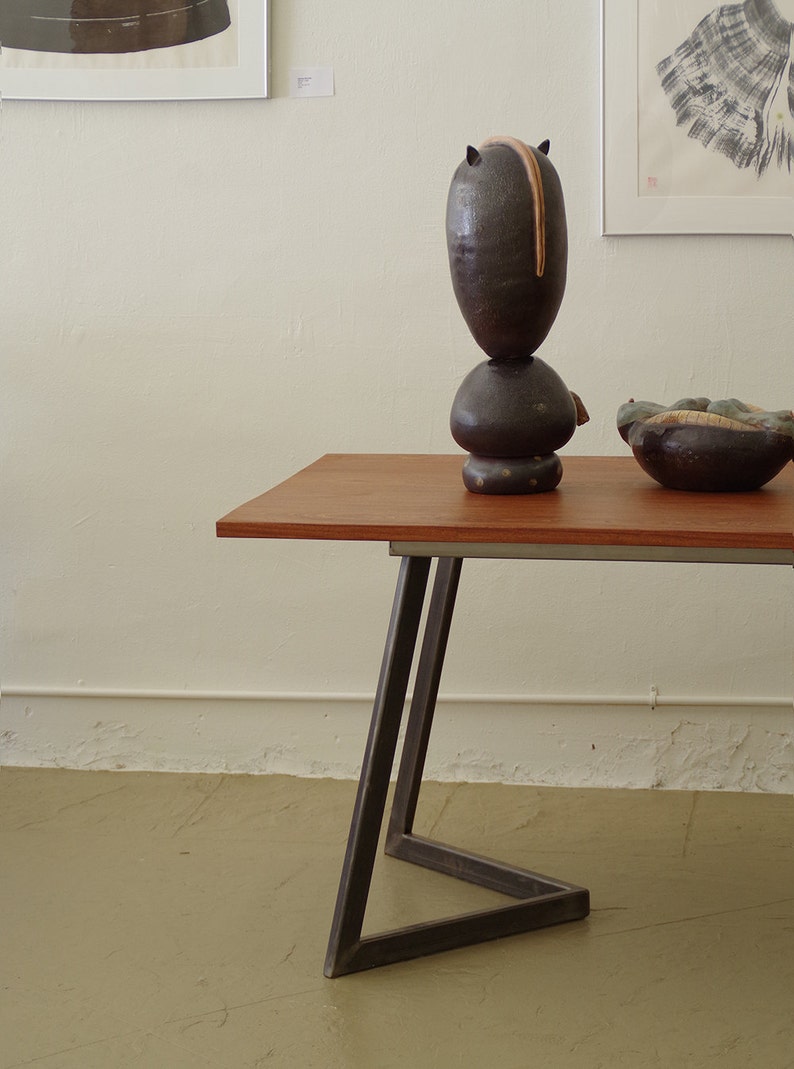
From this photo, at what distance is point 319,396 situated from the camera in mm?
2434

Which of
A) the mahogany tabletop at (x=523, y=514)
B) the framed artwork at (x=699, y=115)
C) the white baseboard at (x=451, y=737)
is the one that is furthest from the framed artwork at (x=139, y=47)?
the white baseboard at (x=451, y=737)

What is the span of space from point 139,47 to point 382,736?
5.03 ft

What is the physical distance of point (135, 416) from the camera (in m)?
2.47

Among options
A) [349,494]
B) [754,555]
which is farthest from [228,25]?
[754,555]

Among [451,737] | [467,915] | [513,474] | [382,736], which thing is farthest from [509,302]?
[451,737]

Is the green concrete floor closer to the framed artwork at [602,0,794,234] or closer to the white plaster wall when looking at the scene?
the white plaster wall

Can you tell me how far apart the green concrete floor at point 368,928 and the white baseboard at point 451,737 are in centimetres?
5

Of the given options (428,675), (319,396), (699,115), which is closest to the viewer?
(428,675)

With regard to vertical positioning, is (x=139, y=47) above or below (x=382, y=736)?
above

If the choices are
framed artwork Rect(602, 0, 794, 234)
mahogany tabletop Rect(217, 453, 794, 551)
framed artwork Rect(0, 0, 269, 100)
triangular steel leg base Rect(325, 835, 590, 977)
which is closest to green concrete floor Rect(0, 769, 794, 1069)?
triangular steel leg base Rect(325, 835, 590, 977)

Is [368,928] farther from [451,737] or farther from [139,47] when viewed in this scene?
[139,47]

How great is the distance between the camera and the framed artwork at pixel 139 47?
7.61 feet

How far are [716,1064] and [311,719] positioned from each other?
1.21 metres

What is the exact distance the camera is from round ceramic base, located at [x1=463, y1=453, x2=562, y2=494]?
5.15 ft
